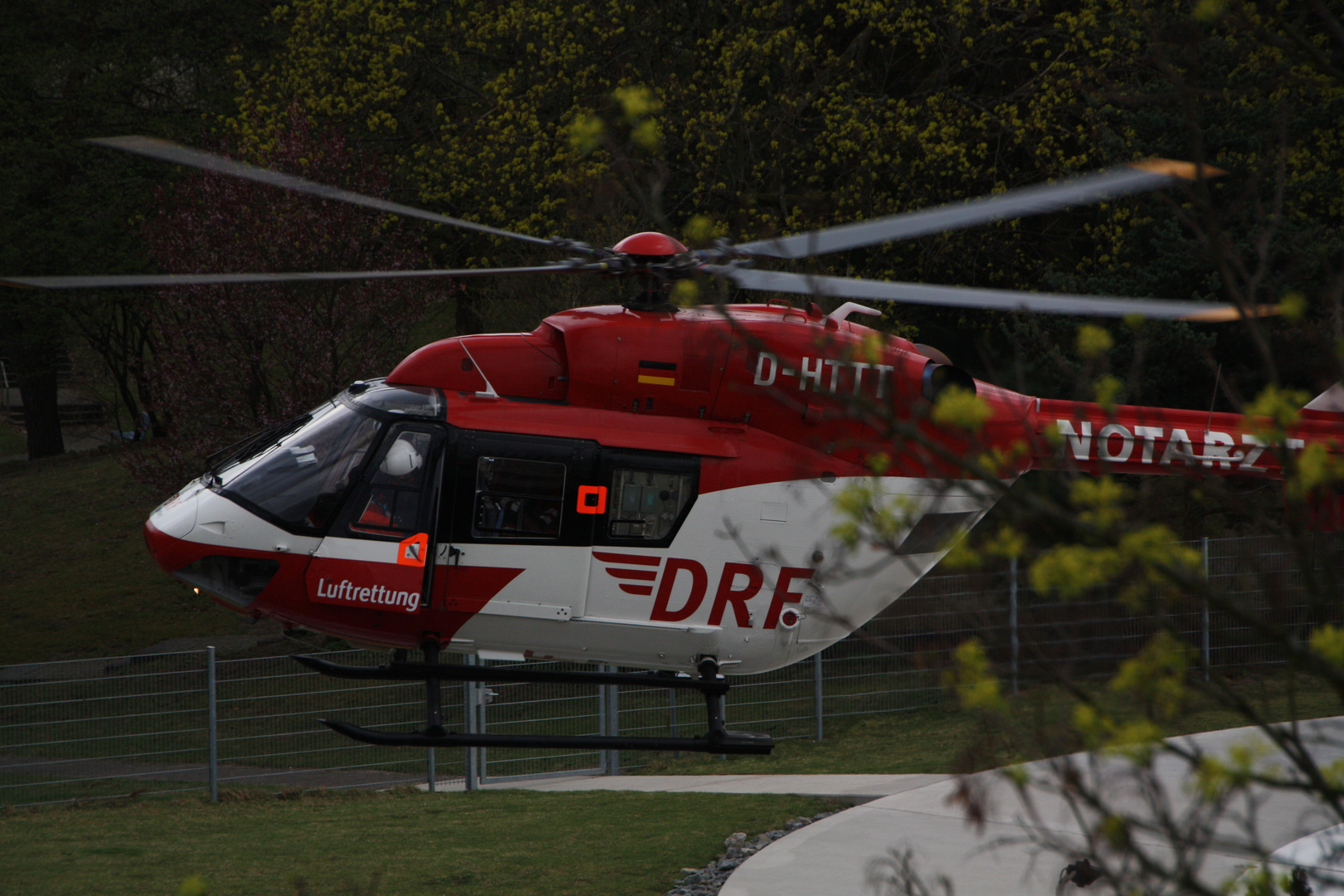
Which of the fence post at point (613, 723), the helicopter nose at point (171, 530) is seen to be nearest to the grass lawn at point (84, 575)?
the fence post at point (613, 723)

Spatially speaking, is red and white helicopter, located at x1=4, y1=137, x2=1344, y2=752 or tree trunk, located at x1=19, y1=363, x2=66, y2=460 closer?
red and white helicopter, located at x1=4, y1=137, x2=1344, y2=752

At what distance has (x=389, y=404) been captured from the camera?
7160mm

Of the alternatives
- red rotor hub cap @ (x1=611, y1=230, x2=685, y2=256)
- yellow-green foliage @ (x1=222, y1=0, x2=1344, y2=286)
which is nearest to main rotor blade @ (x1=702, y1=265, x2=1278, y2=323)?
red rotor hub cap @ (x1=611, y1=230, x2=685, y2=256)

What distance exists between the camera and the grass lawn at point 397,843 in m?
7.26

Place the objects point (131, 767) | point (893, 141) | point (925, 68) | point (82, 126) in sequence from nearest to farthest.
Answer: point (131, 767) → point (893, 141) → point (925, 68) → point (82, 126)

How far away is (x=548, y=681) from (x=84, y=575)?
1639cm

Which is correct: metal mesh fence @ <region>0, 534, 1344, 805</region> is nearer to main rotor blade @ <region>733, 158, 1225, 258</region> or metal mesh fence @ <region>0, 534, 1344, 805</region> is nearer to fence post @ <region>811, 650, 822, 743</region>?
fence post @ <region>811, 650, 822, 743</region>

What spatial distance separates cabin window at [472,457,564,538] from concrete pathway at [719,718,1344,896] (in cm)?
226

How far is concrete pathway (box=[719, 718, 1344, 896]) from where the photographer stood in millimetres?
6727

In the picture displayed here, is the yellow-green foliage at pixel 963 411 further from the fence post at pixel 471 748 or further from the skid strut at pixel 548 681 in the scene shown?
the fence post at pixel 471 748

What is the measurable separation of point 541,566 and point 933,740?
234 inches

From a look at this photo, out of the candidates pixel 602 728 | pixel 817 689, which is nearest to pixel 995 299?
pixel 602 728

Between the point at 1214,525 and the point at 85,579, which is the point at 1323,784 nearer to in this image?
the point at 1214,525

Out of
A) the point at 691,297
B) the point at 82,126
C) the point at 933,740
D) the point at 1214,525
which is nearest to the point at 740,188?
the point at 1214,525
